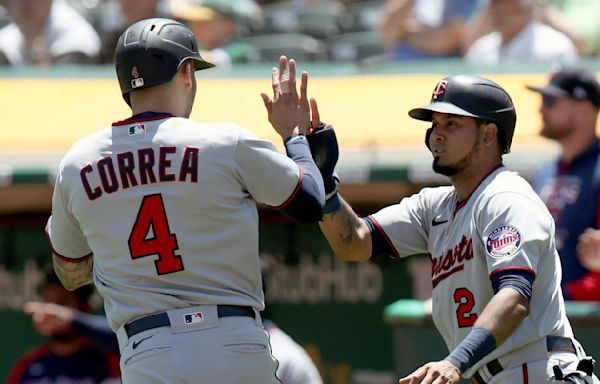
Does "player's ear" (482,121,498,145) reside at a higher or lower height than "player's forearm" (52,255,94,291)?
higher

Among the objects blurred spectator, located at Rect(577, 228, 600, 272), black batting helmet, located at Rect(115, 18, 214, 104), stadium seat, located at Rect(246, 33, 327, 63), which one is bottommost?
blurred spectator, located at Rect(577, 228, 600, 272)

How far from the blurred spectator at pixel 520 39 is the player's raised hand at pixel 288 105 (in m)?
3.71

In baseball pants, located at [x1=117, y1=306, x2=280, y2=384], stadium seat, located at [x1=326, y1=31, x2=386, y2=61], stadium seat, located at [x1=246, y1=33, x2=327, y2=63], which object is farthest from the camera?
stadium seat, located at [x1=246, y1=33, x2=327, y2=63]

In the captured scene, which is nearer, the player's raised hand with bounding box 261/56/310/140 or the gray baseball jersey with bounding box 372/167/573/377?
the gray baseball jersey with bounding box 372/167/573/377

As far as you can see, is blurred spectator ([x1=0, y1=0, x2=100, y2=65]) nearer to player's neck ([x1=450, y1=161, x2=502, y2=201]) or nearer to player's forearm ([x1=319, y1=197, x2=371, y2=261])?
player's forearm ([x1=319, y1=197, x2=371, y2=261])

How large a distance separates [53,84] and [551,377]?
4636mm

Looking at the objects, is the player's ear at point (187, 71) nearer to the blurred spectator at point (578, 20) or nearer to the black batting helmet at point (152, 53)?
the black batting helmet at point (152, 53)

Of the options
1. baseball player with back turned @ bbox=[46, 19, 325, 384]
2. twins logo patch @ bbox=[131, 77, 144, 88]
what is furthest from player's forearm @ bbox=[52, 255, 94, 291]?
twins logo patch @ bbox=[131, 77, 144, 88]

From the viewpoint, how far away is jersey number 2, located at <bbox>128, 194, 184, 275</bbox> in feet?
11.8

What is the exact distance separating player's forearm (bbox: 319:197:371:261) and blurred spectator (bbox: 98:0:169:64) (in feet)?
13.6

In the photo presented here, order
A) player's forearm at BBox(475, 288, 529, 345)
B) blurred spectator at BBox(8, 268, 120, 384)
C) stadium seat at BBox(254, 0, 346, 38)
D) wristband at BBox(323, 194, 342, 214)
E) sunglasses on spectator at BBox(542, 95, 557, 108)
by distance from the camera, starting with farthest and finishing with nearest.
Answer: stadium seat at BBox(254, 0, 346, 38), blurred spectator at BBox(8, 268, 120, 384), sunglasses on spectator at BBox(542, 95, 557, 108), wristband at BBox(323, 194, 342, 214), player's forearm at BBox(475, 288, 529, 345)

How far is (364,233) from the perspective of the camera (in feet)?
14.0

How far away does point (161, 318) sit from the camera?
359cm

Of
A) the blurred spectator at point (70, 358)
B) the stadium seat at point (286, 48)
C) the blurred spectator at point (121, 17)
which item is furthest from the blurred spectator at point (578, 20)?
the blurred spectator at point (70, 358)
